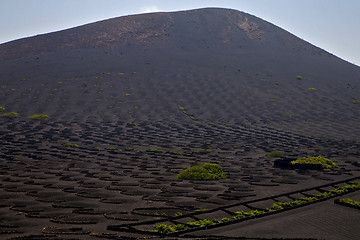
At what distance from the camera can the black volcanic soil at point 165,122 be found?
509 inches

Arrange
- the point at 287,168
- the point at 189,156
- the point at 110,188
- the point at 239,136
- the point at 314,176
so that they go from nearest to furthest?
the point at 110,188
the point at 314,176
the point at 287,168
the point at 189,156
the point at 239,136

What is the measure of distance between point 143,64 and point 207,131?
32.8m

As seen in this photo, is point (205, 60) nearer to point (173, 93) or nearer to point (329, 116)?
point (173, 93)

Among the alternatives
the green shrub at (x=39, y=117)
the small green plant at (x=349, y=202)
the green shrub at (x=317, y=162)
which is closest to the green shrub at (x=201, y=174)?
the green shrub at (x=317, y=162)

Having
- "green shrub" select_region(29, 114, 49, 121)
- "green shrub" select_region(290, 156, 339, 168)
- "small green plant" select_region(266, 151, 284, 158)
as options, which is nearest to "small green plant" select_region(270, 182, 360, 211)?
"green shrub" select_region(290, 156, 339, 168)

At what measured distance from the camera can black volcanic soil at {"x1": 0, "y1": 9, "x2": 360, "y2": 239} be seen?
1293 centimetres

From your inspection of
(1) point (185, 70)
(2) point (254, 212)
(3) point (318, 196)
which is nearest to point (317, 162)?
(3) point (318, 196)

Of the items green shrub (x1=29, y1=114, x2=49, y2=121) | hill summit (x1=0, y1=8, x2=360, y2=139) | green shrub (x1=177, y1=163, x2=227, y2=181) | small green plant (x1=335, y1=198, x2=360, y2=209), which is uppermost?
hill summit (x1=0, y1=8, x2=360, y2=139)

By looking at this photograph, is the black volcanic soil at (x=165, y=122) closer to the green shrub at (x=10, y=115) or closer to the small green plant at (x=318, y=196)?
the small green plant at (x=318, y=196)

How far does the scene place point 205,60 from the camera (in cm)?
7319

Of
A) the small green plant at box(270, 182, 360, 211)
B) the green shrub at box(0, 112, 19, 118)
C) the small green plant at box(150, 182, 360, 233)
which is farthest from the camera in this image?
the green shrub at box(0, 112, 19, 118)

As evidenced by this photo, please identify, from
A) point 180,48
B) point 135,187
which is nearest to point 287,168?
point 135,187

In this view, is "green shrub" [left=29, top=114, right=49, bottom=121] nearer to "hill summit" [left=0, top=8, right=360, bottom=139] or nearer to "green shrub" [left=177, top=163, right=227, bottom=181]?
"hill summit" [left=0, top=8, right=360, bottom=139]

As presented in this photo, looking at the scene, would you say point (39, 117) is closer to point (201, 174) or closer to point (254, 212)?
point (201, 174)
